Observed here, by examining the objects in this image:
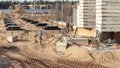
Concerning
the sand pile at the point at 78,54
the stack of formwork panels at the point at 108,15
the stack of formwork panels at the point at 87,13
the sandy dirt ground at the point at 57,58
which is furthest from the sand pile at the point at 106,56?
the stack of formwork panels at the point at 87,13

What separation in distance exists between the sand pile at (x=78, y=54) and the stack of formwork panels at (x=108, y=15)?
225 centimetres

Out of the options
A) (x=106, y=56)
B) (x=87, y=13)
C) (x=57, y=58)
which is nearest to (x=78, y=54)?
(x=57, y=58)

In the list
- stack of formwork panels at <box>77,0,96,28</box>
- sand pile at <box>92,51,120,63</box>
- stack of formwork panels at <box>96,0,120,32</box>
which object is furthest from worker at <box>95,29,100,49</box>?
stack of formwork panels at <box>77,0,96,28</box>

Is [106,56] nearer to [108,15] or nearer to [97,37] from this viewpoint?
[97,37]

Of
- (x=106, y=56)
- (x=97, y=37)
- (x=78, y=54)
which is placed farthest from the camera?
(x=97, y=37)

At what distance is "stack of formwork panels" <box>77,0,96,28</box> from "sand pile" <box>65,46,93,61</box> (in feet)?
13.0

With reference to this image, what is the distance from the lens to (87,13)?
22.2 meters

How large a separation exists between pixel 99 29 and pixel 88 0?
3.09 m

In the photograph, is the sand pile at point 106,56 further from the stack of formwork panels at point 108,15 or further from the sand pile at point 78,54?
the stack of formwork panels at point 108,15

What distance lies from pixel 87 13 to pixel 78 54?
5.29 metres

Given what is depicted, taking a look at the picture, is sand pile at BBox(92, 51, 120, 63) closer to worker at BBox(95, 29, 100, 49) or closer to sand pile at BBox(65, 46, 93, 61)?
sand pile at BBox(65, 46, 93, 61)

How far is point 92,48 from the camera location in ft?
A: 63.5

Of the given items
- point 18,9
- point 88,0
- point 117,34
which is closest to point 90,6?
point 88,0

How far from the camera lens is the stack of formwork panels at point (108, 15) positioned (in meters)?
19.2
